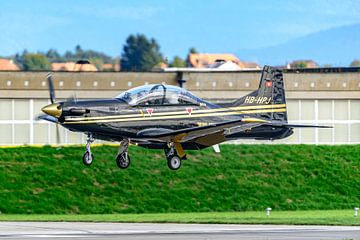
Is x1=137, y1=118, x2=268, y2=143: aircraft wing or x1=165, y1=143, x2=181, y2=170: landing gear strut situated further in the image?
x1=165, y1=143, x2=181, y2=170: landing gear strut

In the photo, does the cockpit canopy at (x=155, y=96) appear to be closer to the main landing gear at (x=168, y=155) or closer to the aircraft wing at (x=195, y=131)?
the aircraft wing at (x=195, y=131)

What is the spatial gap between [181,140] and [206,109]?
6.34 ft

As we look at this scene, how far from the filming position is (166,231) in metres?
49.2

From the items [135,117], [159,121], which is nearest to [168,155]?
[159,121]

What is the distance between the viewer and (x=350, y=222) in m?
55.8

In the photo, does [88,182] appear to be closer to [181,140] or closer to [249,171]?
[249,171]

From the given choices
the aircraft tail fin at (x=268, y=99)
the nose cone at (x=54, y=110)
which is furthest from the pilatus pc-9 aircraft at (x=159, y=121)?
the aircraft tail fin at (x=268, y=99)

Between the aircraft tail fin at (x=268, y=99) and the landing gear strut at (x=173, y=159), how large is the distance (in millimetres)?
4836

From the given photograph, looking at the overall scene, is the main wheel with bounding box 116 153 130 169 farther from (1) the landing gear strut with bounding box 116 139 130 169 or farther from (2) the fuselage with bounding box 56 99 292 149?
(2) the fuselage with bounding box 56 99 292 149

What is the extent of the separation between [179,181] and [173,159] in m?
23.5

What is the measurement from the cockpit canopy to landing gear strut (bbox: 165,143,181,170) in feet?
7.16

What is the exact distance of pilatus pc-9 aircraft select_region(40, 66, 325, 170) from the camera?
164ft

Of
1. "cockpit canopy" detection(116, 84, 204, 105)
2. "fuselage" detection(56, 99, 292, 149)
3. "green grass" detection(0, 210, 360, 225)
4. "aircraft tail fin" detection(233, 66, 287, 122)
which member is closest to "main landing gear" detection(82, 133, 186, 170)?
"fuselage" detection(56, 99, 292, 149)

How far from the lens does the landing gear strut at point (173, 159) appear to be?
51844 mm
